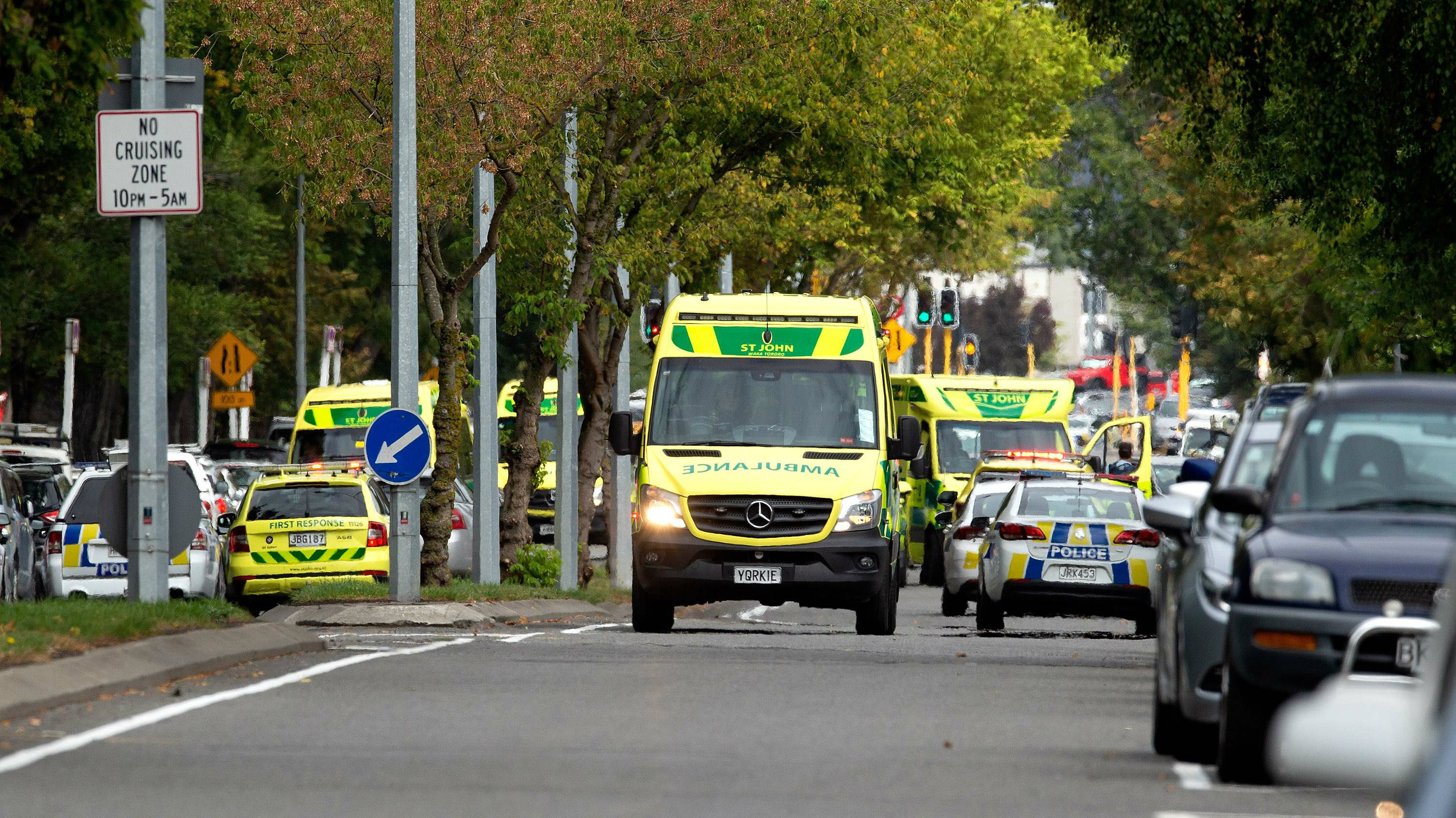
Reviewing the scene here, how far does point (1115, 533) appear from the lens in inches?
939

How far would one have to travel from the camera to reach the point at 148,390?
17891 millimetres

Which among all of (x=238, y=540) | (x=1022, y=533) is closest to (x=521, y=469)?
(x=238, y=540)

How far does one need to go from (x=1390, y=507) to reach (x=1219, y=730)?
1082 mm

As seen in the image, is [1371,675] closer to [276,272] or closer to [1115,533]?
[1115,533]

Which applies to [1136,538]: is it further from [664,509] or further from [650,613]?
[664,509]

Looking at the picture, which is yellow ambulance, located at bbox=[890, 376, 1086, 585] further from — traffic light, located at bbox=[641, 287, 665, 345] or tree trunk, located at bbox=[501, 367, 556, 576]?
tree trunk, located at bbox=[501, 367, 556, 576]

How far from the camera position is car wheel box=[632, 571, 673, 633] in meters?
22.1

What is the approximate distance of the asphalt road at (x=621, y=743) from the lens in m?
9.24

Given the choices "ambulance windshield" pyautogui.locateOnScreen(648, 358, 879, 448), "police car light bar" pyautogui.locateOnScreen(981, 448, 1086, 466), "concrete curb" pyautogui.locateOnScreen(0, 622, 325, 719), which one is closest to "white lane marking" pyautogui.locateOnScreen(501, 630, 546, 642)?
"concrete curb" pyautogui.locateOnScreen(0, 622, 325, 719)

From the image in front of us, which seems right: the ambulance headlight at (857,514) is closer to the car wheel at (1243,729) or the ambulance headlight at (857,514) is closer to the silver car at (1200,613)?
the silver car at (1200,613)

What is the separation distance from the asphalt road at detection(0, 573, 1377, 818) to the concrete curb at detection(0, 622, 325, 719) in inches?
6.4

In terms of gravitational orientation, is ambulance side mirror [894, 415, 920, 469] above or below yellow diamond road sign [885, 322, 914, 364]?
below

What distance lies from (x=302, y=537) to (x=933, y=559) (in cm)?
1423

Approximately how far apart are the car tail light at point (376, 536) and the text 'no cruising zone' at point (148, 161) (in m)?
9.81
